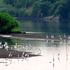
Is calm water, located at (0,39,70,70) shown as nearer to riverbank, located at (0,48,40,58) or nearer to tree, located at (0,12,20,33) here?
riverbank, located at (0,48,40,58)

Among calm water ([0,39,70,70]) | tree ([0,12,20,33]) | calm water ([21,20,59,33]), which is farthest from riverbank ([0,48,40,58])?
calm water ([21,20,59,33])

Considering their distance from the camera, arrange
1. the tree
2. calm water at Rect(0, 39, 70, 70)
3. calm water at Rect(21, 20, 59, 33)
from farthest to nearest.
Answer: calm water at Rect(21, 20, 59, 33) → the tree → calm water at Rect(0, 39, 70, 70)

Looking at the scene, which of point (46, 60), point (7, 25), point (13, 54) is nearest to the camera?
point (46, 60)

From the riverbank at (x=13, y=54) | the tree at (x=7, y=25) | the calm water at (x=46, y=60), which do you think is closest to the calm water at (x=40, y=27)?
the tree at (x=7, y=25)

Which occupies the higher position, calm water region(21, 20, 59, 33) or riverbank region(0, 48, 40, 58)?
riverbank region(0, 48, 40, 58)

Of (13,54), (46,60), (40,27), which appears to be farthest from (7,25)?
(40,27)

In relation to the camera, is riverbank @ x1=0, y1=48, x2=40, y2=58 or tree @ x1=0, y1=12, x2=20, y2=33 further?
tree @ x1=0, y1=12, x2=20, y2=33

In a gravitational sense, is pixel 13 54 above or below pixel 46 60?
above

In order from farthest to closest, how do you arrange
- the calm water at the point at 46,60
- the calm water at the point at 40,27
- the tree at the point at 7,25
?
the calm water at the point at 40,27
the tree at the point at 7,25
the calm water at the point at 46,60

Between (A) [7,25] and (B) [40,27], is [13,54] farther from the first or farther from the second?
(B) [40,27]

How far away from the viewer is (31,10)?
174 m

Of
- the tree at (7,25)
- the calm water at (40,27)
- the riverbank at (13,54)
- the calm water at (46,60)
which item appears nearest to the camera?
the calm water at (46,60)

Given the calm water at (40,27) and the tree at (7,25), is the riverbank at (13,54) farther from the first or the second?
the calm water at (40,27)

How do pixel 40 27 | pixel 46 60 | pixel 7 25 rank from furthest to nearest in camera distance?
1. pixel 40 27
2. pixel 7 25
3. pixel 46 60
